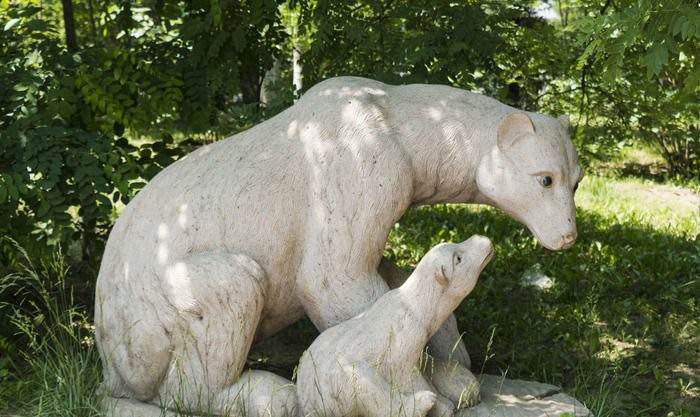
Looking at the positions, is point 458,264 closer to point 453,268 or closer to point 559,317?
point 453,268

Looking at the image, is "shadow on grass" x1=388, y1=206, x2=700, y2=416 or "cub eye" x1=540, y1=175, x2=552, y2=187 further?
"shadow on grass" x1=388, y1=206, x2=700, y2=416

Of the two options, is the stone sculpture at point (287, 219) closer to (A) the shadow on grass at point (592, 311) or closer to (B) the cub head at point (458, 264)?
(B) the cub head at point (458, 264)

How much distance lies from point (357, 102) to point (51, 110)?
2.26 meters

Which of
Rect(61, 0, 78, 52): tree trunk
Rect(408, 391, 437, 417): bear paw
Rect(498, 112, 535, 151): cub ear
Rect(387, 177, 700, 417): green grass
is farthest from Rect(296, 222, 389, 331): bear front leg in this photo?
Rect(61, 0, 78, 52): tree trunk

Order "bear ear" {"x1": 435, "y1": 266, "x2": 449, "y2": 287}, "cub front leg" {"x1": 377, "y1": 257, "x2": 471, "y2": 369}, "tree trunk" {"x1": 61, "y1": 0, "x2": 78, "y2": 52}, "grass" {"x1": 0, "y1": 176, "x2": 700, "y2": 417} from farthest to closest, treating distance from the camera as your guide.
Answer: "tree trunk" {"x1": 61, "y1": 0, "x2": 78, "y2": 52} < "grass" {"x1": 0, "y1": 176, "x2": 700, "y2": 417} < "cub front leg" {"x1": 377, "y1": 257, "x2": 471, "y2": 369} < "bear ear" {"x1": 435, "y1": 266, "x2": 449, "y2": 287}

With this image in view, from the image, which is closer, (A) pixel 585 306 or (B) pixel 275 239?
(B) pixel 275 239

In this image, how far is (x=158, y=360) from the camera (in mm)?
3859

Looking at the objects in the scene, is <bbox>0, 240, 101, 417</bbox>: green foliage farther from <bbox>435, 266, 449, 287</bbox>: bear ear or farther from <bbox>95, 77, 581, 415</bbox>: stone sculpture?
<bbox>435, 266, 449, 287</bbox>: bear ear

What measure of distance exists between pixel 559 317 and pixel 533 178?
235 cm

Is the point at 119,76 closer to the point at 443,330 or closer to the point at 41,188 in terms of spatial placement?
the point at 41,188

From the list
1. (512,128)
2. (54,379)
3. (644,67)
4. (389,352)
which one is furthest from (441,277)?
(644,67)

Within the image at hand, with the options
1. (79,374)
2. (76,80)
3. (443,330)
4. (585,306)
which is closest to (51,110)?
(76,80)

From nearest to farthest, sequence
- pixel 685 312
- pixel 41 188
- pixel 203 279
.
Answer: pixel 203 279, pixel 41 188, pixel 685 312

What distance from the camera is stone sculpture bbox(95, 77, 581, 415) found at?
148 inches
